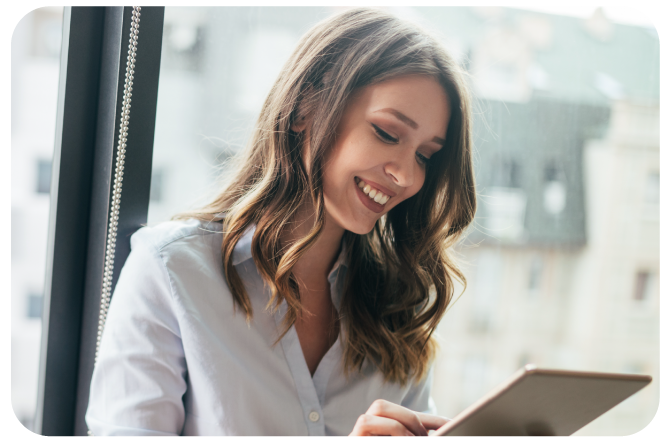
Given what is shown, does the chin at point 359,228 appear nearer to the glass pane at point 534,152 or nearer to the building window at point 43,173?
the glass pane at point 534,152

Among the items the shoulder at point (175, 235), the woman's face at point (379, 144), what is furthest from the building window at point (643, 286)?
the shoulder at point (175, 235)

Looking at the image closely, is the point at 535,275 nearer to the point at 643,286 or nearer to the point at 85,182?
the point at 643,286

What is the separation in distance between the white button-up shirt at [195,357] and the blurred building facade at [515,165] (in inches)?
9.3

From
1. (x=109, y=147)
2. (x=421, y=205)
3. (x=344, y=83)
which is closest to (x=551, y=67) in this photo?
(x=421, y=205)

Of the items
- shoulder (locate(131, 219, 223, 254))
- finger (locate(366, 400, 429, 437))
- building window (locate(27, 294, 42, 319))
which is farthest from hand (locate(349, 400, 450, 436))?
building window (locate(27, 294, 42, 319))

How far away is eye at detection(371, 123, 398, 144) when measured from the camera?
2.96 ft

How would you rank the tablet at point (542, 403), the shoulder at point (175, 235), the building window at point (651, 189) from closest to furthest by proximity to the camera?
the tablet at point (542, 403), the shoulder at point (175, 235), the building window at point (651, 189)

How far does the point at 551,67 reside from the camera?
1565mm

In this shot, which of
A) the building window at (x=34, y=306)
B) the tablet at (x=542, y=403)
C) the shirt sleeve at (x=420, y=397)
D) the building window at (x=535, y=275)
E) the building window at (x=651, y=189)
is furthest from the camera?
the building window at (x=535, y=275)

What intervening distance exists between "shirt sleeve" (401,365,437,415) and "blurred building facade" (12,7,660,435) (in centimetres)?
9

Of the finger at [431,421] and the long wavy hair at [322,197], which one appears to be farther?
the long wavy hair at [322,197]

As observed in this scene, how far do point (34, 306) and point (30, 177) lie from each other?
26cm

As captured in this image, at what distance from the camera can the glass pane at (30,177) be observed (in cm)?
92

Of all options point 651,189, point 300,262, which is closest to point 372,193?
point 300,262
